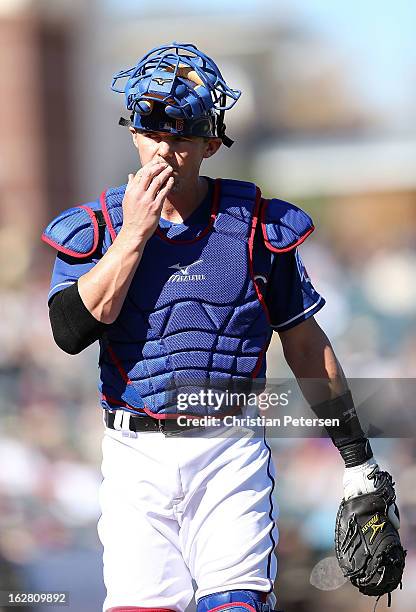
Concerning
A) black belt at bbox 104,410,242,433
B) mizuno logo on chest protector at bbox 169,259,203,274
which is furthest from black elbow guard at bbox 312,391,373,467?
mizuno logo on chest protector at bbox 169,259,203,274

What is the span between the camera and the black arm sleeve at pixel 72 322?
10.5 ft

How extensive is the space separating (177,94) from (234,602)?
1.54 m

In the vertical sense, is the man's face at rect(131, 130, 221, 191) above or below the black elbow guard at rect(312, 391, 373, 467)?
above

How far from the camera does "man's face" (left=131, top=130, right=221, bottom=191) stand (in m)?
3.27

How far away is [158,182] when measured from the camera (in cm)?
320

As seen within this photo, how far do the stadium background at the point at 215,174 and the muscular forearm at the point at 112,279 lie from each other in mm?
2074

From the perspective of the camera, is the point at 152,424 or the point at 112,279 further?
the point at 152,424

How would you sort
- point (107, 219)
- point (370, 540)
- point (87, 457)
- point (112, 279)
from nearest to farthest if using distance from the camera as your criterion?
point (112, 279) → point (107, 219) → point (370, 540) → point (87, 457)

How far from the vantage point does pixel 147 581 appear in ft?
10.9

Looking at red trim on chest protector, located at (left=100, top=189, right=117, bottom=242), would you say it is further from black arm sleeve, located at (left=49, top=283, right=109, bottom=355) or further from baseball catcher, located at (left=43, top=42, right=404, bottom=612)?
black arm sleeve, located at (left=49, top=283, right=109, bottom=355)

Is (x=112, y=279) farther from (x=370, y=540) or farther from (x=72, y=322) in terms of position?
(x=370, y=540)

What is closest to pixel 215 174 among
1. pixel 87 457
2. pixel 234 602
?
pixel 87 457

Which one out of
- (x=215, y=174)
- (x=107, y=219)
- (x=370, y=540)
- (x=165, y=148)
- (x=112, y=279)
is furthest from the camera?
(x=215, y=174)

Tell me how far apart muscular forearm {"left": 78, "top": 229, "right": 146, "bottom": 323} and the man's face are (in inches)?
10.7
